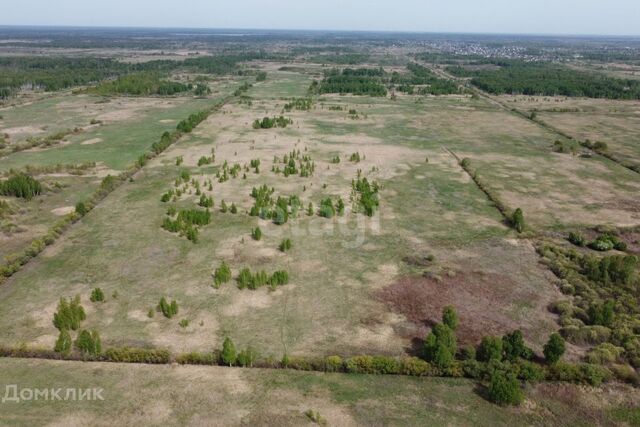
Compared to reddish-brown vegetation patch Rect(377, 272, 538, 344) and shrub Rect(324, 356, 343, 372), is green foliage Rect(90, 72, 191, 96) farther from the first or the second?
shrub Rect(324, 356, 343, 372)

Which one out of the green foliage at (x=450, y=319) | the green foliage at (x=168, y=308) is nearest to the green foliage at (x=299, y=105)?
the green foliage at (x=168, y=308)

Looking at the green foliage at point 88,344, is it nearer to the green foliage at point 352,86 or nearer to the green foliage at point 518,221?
the green foliage at point 518,221

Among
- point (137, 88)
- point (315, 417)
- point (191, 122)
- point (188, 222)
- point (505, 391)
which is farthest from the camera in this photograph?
point (137, 88)

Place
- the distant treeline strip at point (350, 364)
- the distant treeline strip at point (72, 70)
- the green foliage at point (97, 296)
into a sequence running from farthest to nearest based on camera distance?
the distant treeline strip at point (72, 70) < the green foliage at point (97, 296) < the distant treeline strip at point (350, 364)

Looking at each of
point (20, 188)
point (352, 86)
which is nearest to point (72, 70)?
point (352, 86)

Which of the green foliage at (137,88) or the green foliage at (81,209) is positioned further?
the green foliage at (137,88)

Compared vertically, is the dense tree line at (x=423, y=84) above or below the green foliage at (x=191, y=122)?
above

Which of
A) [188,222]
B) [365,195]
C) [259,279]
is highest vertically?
[365,195]

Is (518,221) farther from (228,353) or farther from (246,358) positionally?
(228,353)
